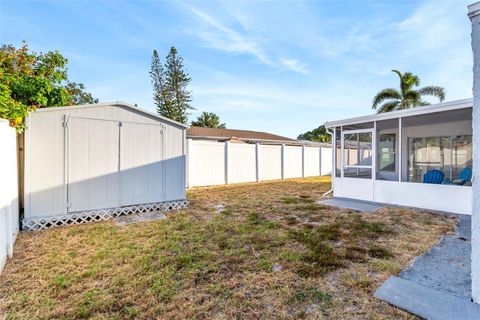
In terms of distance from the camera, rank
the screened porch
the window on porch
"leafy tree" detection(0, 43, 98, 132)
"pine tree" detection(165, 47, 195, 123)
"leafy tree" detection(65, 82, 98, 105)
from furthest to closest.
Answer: "pine tree" detection(165, 47, 195, 123) → "leafy tree" detection(65, 82, 98, 105) → the window on porch → the screened porch → "leafy tree" detection(0, 43, 98, 132)

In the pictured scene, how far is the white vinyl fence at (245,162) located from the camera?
35.9ft

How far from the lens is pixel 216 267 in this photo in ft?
10.6

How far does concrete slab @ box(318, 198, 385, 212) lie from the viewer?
670cm

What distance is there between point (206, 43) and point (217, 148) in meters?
5.34

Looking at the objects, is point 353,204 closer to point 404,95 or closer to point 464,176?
point 464,176

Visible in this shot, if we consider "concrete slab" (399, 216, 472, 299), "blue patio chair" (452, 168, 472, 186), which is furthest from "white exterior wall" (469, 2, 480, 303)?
"blue patio chair" (452, 168, 472, 186)

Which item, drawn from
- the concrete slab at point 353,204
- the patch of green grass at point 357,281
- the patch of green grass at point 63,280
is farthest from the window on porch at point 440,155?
the patch of green grass at point 63,280

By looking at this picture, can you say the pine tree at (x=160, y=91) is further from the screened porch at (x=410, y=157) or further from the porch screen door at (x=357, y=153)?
the screened porch at (x=410, y=157)

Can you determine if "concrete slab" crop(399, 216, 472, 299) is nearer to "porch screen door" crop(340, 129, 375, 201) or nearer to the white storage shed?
"porch screen door" crop(340, 129, 375, 201)

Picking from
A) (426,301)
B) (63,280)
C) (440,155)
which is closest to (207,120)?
(440,155)

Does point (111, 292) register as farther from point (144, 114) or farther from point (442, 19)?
point (442, 19)

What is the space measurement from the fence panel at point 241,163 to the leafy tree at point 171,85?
14.2 meters

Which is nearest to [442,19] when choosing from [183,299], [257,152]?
[257,152]

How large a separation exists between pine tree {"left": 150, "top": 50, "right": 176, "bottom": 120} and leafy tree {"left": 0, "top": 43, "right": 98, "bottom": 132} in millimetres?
18135
